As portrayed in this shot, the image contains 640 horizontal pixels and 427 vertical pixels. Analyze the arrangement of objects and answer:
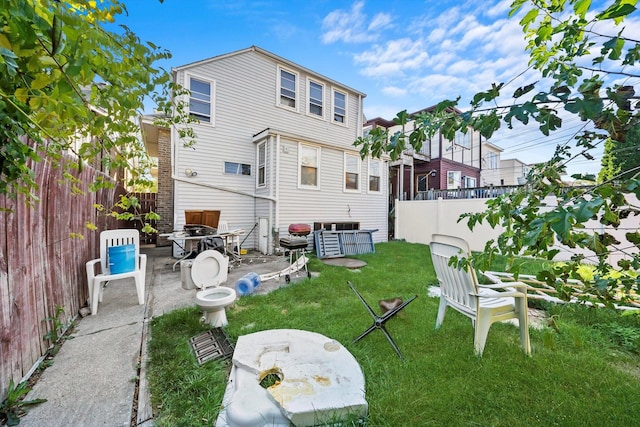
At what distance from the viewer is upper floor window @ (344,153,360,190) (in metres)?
9.44

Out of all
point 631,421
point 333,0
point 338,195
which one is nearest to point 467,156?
point 338,195

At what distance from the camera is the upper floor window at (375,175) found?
10.3 meters

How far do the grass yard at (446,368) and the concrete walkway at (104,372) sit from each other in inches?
5.6

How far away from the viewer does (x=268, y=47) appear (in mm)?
8648

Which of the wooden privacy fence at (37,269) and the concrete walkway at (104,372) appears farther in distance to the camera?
the wooden privacy fence at (37,269)

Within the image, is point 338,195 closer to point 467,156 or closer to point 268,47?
point 268,47

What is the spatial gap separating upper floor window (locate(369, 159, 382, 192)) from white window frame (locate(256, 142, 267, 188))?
420 centimetres

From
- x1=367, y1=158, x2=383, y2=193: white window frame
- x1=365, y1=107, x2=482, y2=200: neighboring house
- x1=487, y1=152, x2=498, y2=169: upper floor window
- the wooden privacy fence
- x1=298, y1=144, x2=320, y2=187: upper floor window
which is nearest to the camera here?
the wooden privacy fence

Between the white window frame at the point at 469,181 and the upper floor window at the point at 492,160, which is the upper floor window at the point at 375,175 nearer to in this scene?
the white window frame at the point at 469,181

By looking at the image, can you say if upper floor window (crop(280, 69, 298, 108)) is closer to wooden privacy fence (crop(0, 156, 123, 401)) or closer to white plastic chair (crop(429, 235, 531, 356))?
wooden privacy fence (crop(0, 156, 123, 401))

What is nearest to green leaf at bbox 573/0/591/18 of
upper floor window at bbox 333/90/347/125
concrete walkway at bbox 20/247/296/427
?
concrete walkway at bbox 20/247/296/427

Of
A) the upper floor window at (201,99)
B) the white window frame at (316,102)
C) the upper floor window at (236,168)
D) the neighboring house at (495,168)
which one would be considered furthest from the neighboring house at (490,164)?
the upper floor window at (201,99)

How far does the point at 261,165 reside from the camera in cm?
861

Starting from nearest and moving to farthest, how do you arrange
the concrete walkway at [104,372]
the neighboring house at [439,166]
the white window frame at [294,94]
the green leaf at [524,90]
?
the green leaf at [524,90] → the concrete walkway at [104,372] → the white window frame at [294,94] → the neighboring house at [439,166]
